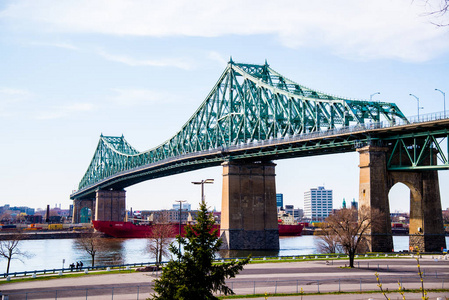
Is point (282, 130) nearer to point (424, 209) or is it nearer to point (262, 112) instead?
point (262, 112)

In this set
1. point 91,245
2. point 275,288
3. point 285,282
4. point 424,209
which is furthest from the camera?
point 91,245

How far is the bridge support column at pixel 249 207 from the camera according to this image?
87.1m

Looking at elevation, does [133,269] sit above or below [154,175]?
below

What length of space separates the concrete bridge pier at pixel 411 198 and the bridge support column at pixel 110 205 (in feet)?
365

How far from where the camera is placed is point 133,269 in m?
51.8

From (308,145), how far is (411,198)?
19.4m

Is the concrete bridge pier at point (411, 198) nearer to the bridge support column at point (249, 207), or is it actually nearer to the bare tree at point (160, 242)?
the bare tree at point (160, 242)

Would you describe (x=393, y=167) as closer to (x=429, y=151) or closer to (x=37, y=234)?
(x=429, y=151)

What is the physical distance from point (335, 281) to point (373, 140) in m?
29.5

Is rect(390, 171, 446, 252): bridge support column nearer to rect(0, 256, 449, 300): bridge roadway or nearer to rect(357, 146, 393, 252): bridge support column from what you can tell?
rect(357, 146, 393, 252): bridge support column

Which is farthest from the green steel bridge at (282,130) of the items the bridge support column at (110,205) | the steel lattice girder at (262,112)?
the bridge support column at (110,205)

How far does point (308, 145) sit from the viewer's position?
3196 inches

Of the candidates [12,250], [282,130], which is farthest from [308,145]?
[12,250]

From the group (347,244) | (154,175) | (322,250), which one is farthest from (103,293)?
(154,175)
